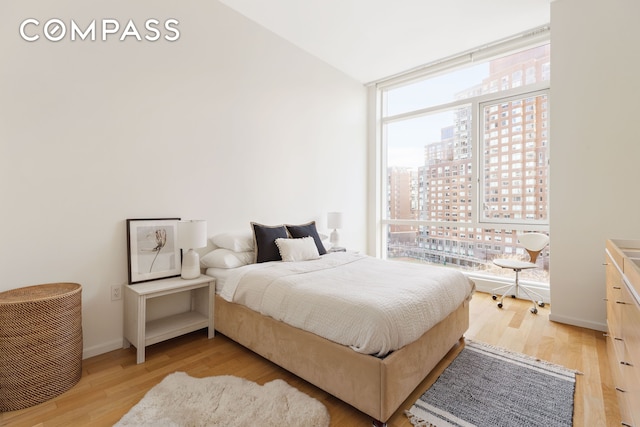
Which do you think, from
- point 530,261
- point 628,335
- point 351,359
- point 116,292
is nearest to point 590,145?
point 530,261

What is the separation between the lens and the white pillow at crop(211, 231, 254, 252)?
9.27ft

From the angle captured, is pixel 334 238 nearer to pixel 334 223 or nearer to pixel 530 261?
pixel 334 223

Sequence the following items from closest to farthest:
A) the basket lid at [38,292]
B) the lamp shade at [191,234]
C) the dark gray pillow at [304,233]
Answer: the basket lid at [38,292] < the lamp shade at [191,234] < the dark gray pillow at [304,233]

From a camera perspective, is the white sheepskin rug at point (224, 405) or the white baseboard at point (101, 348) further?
the white baseboard at point (101, 348)

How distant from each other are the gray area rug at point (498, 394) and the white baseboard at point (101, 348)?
87.2 inches

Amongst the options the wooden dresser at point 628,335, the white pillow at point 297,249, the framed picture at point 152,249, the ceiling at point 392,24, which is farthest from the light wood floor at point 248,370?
the ceiling at point 392,24

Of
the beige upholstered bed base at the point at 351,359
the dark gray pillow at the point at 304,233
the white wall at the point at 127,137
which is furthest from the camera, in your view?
the dark gray pillow at the point at 304,233

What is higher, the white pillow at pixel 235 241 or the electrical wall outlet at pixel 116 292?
the white pillow at pixel 235 241

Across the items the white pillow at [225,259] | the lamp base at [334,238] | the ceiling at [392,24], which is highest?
the ceiling at [392,24]

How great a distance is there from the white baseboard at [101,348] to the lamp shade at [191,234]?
34.7 inches

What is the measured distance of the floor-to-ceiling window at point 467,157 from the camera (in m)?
3.66

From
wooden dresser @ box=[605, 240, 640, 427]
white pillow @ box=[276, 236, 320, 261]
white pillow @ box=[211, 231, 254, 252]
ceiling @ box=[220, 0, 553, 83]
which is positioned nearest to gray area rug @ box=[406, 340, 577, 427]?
wooden dresser @ box=[605, 240, 640, 427]

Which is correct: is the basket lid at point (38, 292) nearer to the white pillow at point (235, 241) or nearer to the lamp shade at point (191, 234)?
the lamp shade at point (191, 234)

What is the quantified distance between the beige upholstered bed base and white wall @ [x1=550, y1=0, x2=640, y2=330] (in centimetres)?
143
